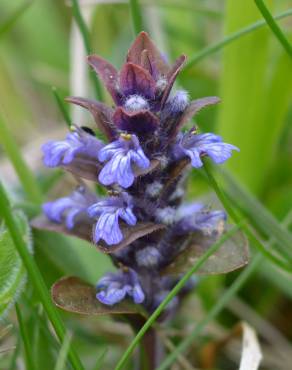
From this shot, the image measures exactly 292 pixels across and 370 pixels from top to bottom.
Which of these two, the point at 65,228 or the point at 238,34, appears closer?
the point at 65,228

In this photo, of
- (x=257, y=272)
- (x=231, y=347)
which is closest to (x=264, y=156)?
(x=257, y=272)

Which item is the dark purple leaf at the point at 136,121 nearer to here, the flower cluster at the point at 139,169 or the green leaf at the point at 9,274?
the flower cluster at the point at 139,169

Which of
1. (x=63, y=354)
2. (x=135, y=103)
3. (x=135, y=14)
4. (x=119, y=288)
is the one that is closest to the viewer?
(x=63, y=354)

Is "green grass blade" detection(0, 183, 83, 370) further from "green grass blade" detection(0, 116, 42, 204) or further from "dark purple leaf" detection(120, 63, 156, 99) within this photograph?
"green grass blade" detection(0, 116, 42, 204)

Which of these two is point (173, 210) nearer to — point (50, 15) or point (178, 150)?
point (178, 150)

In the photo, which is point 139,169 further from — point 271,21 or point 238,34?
point 238,34

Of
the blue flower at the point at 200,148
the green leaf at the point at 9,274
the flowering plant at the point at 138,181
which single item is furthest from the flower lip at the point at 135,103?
the green leaf at the point at 9,274

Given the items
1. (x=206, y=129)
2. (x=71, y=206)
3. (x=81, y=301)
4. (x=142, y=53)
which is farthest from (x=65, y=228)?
(x=206, y=129)

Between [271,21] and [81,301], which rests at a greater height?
[271,21]
